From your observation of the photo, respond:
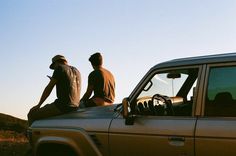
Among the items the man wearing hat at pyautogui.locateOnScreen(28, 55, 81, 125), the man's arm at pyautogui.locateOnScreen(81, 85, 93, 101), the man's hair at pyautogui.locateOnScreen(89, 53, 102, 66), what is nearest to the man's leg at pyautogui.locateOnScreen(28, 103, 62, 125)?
the man wearing hat at pyautogui.locateOnScreen(28, 55, 81, 125)

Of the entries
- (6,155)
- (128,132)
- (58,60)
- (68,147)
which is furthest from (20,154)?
(128,132)

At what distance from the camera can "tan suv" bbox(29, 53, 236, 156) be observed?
213 inches

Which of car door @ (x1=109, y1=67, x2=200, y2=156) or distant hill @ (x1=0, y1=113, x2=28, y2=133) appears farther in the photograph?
distant hill @ (x1=0, y1=113, x2=28, y2=133)

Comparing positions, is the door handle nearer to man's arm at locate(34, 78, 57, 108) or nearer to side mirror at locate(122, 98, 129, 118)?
side mirror at locate(122, 98, 129, 118)

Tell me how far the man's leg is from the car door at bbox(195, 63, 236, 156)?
2989mm

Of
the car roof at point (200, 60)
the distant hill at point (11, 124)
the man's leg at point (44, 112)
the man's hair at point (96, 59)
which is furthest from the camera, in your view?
the distant hill at point (11, 124)

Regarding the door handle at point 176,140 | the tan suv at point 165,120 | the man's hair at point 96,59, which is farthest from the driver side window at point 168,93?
the man's hair at point 96,59

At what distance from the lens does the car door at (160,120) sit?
565 centimetres

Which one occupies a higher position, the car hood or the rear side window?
the rear side window

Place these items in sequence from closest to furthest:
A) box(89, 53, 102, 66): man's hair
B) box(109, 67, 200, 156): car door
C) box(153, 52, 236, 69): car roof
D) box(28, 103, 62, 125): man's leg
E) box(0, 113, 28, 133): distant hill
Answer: box(153, 52, 236, 69): car roof, box(109, 67, 200, 156): car door, box(28, 103, 62, 125): man's leg, box(89, 53, 102, 66): man's hair, box(0, 113, 28, 133): distant hill

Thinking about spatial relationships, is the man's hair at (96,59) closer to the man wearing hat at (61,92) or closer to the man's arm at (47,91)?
the man wearing hat at (61,92)

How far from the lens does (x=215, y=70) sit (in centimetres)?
558

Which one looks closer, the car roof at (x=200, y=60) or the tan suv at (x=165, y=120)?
the tan suv at (x=165, y=120)

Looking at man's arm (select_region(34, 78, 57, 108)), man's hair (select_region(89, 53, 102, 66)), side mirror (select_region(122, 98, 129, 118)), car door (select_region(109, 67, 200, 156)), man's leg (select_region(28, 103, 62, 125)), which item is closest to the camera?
car door (select_region(109, 67, 200, 156))
